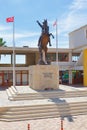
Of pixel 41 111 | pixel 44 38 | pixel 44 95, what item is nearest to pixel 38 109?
pixel 41 111

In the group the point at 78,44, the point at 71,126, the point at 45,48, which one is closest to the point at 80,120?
the point at 71,126

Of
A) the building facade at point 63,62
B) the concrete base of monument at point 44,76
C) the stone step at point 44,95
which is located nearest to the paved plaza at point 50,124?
the stone step at point 44,95

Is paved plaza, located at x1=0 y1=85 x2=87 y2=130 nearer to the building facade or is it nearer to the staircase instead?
the staircase

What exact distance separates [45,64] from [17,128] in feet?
37.4

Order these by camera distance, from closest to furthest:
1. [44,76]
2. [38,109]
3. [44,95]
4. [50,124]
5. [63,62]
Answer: [50,124]
[38,109]
[44,95]
[44,76]
[63,62]

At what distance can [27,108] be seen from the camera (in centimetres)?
1677

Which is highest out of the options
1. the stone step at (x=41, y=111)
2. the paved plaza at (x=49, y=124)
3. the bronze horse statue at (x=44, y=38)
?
the bronze horse statue at (x=44, y=38)

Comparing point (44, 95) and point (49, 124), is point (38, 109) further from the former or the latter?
point (44, 95)

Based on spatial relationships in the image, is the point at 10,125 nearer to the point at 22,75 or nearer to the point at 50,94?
the point at 50,94

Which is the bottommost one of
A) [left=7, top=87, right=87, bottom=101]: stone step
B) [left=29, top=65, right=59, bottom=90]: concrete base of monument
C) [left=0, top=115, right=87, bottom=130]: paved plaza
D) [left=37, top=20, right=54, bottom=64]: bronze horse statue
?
[left=0, top=115, right=87, bottom=130]: paved plaza

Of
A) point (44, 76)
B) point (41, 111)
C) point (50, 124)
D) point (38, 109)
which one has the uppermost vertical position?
point (44, 76)

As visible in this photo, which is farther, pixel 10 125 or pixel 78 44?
pixel 78 44

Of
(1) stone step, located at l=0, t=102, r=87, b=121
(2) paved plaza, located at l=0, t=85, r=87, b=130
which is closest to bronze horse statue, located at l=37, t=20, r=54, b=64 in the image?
(1) stone step, located at l=0, t=102, r=87, b=121

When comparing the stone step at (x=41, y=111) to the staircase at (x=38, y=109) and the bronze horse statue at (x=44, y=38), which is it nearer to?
the staircase at (x=38, y=109)
